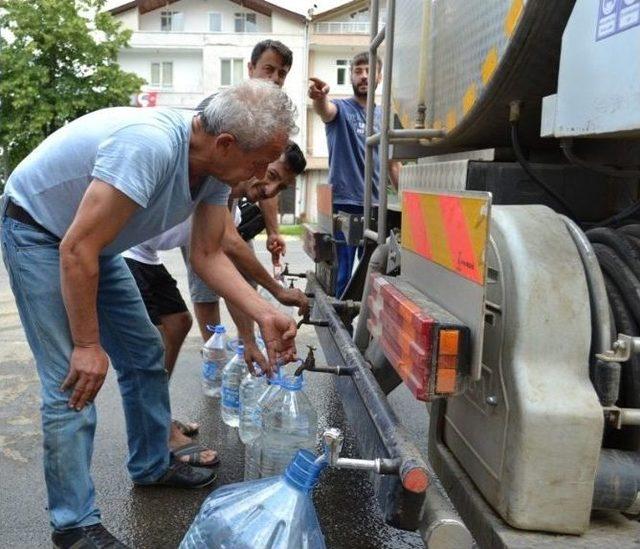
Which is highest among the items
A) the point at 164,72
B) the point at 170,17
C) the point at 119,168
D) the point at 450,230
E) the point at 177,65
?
the point at 170,17

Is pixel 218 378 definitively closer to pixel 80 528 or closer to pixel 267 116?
pixel 80 528

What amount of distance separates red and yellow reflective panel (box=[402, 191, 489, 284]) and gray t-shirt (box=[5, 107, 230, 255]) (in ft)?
2.56

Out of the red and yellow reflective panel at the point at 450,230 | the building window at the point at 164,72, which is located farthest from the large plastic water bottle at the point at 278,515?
the building window at the point at 164,72

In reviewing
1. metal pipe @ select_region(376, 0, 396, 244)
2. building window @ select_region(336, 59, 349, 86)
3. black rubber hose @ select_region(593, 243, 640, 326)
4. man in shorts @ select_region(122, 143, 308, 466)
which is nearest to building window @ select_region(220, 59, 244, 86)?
building window @ select_region(336, 59, 349, 86)

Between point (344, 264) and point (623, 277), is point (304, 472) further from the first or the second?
point (344, 264)

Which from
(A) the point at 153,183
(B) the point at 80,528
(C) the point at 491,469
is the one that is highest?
(A) the point at 153,183

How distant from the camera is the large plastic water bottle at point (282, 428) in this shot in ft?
9.11

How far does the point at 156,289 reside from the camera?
12.1 feet

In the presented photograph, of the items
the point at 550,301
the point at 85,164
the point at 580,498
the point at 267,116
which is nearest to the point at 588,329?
the point at 550,301

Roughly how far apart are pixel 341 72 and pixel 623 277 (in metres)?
34.5

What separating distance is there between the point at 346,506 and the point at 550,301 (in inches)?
70.8

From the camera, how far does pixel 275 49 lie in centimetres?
452

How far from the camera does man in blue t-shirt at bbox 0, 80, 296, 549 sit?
6.74ft

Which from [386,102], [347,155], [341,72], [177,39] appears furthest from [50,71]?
[386,102]
